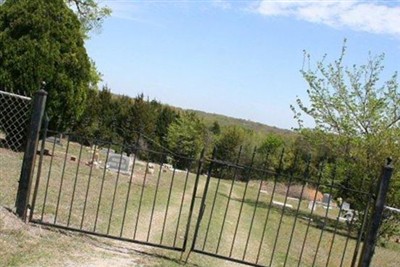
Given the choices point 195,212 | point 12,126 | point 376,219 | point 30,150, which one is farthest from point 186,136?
point 376,219

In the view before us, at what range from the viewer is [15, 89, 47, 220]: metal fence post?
6.39m

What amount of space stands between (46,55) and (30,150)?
7.88 m

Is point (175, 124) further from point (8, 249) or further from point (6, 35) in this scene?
point (8, 249)

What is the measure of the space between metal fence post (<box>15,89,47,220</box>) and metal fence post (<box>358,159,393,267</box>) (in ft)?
14.5

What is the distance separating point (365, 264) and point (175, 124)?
96.4 feet

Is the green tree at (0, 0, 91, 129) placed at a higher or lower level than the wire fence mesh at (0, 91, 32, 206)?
higher

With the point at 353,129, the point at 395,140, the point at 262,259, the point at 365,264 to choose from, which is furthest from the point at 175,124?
the point at 365,264

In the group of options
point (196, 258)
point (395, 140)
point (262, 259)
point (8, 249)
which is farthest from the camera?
point (395, 140)

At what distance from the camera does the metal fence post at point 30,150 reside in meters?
6.39

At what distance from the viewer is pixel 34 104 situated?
6.42 meters

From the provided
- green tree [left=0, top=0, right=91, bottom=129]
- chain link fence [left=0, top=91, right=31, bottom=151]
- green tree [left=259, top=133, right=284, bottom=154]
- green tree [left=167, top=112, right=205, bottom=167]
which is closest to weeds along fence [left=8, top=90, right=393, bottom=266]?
chain link fence [left=0, top=91, right=31, bottom=151]

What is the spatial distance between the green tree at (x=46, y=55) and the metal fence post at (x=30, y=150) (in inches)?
286

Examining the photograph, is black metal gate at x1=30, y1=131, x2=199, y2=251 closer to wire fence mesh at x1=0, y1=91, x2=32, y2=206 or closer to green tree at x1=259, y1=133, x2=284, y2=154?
wire fence mesh at x1=0, y1=91, x2=32, y2=206

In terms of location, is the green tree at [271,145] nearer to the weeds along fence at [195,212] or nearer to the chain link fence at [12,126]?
the weeds along fence at [195,212]
